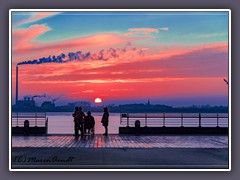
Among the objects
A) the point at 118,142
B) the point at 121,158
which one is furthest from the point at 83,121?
the point at 121,158

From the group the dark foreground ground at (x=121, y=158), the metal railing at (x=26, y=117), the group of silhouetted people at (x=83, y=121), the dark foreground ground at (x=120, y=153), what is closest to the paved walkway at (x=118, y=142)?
the dark foreground ground at (x=120, y=153)

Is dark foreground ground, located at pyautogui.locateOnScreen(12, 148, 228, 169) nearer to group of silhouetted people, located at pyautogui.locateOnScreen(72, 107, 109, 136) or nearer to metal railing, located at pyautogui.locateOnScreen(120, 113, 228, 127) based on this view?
metal railing, located at pyautogui.locateOnScreen(120, 113, 228, 127)

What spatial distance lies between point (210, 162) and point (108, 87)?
2779mm

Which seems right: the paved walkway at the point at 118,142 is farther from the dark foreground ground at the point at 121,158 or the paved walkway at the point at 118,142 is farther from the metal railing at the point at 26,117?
the dark foreground ground at the point at 121,158

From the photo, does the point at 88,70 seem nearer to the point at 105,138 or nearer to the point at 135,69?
A: the point at 135,69

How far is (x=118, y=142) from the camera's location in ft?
58.6

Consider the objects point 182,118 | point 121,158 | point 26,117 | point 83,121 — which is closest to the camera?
point 121,158

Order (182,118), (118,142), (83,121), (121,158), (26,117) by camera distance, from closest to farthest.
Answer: (121,158), (118,142), (26,117), (83,121), (182,118)

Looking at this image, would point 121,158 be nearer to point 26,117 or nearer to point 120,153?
point 120,153

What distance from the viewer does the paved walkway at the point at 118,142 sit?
54.5ft

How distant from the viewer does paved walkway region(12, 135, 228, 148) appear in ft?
54.5

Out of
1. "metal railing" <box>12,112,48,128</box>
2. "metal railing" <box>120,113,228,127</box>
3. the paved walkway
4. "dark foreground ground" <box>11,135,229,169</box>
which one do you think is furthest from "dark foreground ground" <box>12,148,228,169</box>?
the paved walkway
